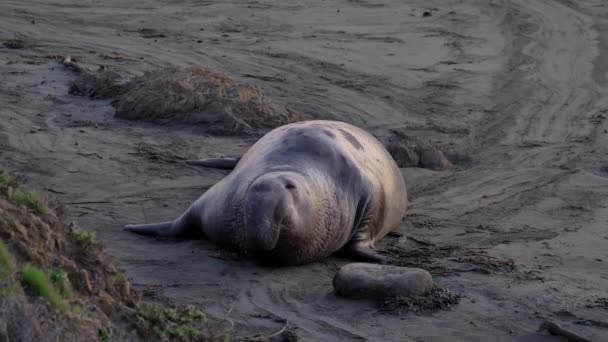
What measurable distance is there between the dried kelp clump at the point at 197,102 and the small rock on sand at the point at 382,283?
459 centimetres

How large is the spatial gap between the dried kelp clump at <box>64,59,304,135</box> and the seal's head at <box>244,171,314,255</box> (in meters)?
3.73

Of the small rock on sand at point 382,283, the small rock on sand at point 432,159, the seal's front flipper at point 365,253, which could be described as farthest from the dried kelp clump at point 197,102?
the small rock on sand at point 382,283

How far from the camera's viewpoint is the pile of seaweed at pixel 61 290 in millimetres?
4164

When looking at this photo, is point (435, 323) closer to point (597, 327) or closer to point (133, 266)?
point (597, 327)

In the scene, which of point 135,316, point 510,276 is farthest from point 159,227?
point 135,316

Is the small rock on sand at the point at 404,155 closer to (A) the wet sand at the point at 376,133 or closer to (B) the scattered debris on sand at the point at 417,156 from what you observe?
(B) the scattered debris on sand at the point at 417,156

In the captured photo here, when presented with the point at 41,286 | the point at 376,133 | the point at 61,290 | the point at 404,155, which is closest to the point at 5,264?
the point at 41,286

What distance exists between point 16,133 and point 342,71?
5.27 metres

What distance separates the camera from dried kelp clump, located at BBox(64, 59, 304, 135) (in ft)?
37.1

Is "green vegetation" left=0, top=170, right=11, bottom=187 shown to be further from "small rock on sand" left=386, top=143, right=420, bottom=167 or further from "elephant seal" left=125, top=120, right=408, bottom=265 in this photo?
"small rock on sand" left=386, top=143, right=420, bottom=167

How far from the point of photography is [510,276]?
732 centimetres

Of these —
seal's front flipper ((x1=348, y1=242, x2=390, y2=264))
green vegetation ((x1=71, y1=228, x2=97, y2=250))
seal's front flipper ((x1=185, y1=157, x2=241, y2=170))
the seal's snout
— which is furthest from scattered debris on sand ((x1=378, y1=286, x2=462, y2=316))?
seal's front flipper ((x1=185, y1=157, x2=241, y2=170))

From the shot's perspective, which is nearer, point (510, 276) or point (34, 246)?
point (34, 246)

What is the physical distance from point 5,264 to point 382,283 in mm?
2818
